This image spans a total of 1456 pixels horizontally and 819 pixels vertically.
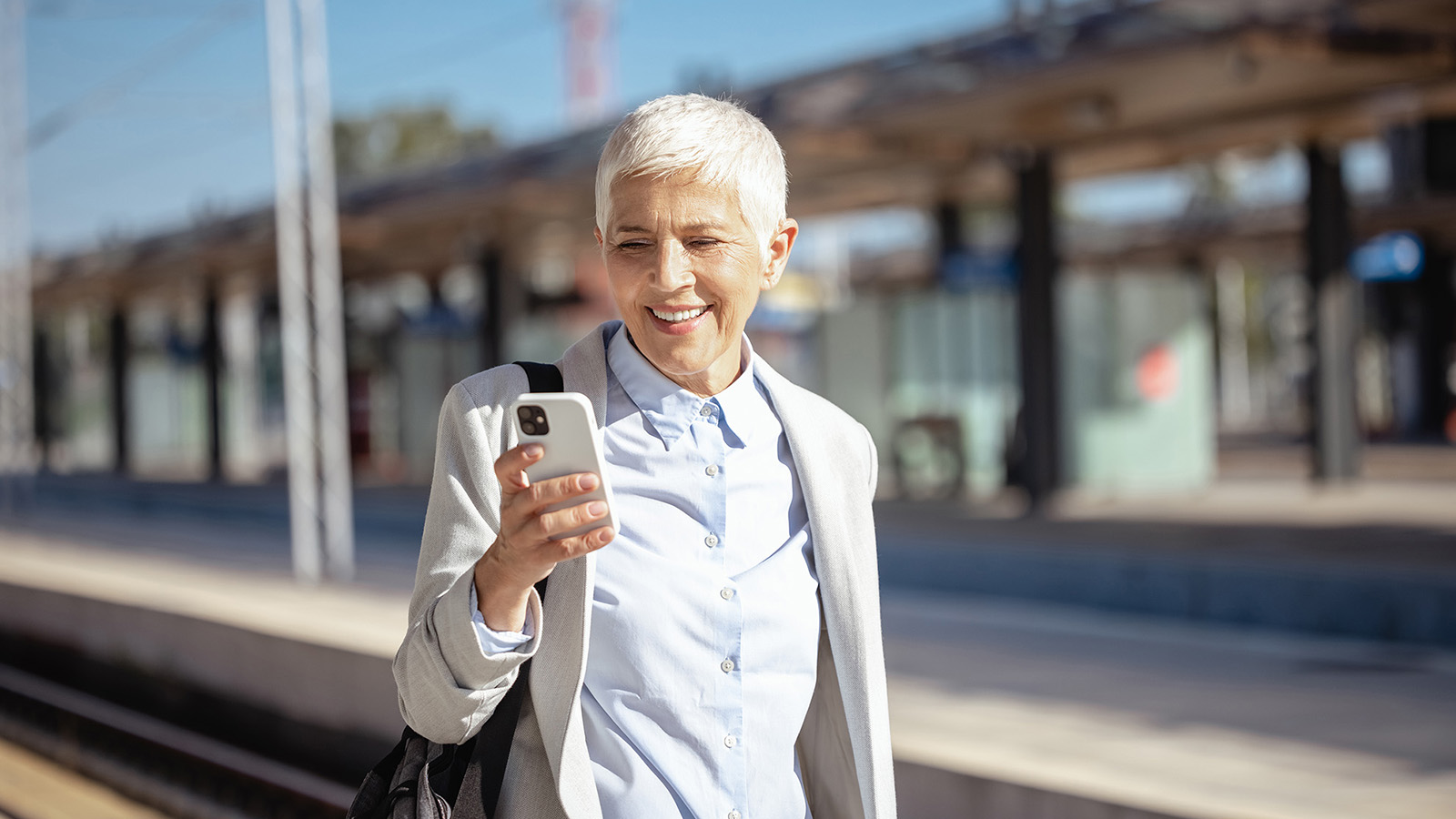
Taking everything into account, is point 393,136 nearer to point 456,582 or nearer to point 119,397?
point 119,397

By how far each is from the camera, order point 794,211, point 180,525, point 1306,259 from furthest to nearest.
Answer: point 794,211 < point 180,525 < point 1306,259

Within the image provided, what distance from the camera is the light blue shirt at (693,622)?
1.84m

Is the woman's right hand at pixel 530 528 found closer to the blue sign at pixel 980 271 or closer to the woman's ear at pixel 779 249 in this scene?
the woman's ear at pixel 779 249

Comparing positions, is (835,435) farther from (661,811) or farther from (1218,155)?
(1218,155)

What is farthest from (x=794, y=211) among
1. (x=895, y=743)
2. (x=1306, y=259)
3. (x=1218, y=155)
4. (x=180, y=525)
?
(x=895, y=743)

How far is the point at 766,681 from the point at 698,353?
42 cm

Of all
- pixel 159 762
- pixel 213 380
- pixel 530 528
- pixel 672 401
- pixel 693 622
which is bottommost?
pixel 159 762

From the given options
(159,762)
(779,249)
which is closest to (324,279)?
(159,762)

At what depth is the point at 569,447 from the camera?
164 cm

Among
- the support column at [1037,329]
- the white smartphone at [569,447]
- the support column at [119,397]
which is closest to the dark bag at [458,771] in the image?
the white smartphone at [569,447]

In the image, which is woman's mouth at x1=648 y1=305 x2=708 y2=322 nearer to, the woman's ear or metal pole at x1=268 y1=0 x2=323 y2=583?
the woman's ear

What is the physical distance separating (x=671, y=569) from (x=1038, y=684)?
6251mm

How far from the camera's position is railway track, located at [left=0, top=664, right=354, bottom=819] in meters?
7.08

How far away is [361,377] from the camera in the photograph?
101ft
